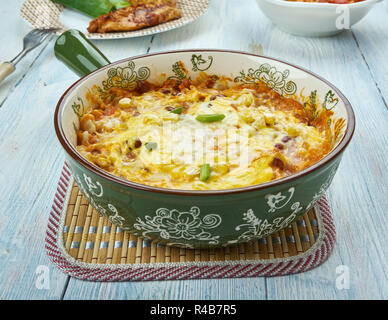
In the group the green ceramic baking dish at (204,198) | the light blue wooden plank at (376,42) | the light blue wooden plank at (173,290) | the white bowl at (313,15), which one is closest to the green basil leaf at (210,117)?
the green ceramic baking dish at (204,198)

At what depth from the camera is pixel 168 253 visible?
156cm

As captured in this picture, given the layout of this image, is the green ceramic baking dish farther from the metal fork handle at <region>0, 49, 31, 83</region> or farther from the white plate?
the white plate

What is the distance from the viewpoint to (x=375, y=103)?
8.50 feet

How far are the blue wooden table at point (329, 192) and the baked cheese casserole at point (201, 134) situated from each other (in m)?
0.33

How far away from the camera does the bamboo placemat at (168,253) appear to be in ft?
4.92

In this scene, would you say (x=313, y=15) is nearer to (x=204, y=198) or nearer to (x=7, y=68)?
(x=7, y=68)

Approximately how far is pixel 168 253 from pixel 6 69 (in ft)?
6.02

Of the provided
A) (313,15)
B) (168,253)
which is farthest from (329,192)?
(313,15)

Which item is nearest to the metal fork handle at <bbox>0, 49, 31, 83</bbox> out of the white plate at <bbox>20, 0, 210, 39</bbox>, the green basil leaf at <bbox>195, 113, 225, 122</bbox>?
the white plate at <bbox>20, 0, 210, 39</bbox>

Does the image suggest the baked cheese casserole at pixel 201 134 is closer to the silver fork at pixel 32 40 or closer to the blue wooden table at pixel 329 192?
the blue wooden table at pixel 329 192

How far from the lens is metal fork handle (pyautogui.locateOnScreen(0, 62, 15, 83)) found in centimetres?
278

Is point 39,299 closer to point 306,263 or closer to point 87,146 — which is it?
point 87,146

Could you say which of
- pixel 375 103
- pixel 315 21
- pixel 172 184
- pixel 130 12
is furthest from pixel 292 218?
pixel 130 12

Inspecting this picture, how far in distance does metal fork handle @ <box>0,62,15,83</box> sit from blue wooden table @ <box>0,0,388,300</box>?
6cm
